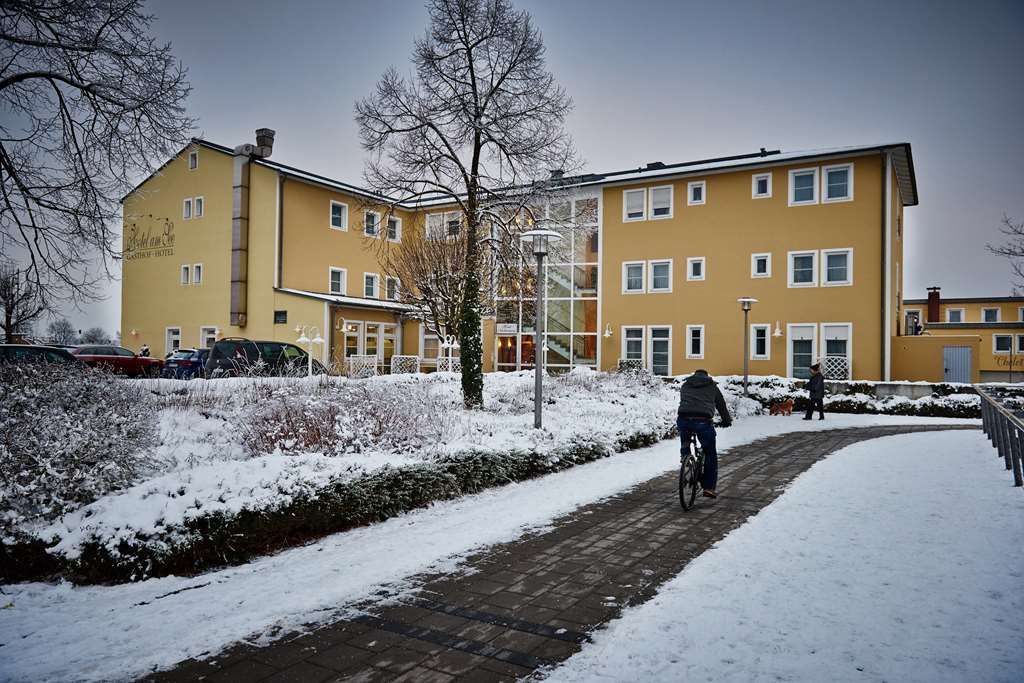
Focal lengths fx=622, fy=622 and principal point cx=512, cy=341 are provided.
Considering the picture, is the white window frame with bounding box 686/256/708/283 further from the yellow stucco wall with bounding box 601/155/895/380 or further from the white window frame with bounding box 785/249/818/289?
the white window frame with bounding box 785/249/818/289

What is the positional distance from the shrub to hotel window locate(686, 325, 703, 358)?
24760mm

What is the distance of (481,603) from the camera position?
480cm

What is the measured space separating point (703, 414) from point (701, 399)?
0.20m

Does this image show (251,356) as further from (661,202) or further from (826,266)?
(826,266)

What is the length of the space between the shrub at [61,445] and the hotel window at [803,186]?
88.3ft

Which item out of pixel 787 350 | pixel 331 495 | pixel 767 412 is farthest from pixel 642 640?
pixel 787 350

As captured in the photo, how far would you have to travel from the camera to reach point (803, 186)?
27.2m

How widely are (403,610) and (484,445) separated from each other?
15.2 feet

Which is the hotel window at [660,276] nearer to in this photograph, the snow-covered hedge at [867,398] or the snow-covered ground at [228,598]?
the snow-covered hedge at [867,398]

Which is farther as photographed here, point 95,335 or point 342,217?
point 95,335

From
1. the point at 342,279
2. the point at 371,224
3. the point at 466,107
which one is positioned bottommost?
the point at 371,224

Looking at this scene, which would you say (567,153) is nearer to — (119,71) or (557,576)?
(119,71)

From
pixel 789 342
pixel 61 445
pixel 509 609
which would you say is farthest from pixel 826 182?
pixel 61 445

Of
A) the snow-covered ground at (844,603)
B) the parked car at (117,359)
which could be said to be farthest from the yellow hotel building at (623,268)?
the snow-covered ground at (844,603)
